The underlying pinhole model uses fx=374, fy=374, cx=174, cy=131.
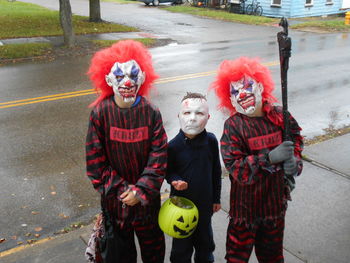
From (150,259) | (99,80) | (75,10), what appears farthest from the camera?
(75,10)

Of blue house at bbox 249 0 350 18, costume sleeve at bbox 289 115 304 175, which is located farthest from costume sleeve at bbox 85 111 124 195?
blue house at bbox 249 0 350 18

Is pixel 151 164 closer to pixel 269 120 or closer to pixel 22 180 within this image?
pixel 269 120

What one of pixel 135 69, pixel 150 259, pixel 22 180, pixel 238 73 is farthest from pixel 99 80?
pixel 22 180

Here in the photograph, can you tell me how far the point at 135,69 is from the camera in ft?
8.59

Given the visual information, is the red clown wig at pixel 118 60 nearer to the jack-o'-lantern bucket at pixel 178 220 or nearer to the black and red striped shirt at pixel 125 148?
the black and red striped shirt at pixel 125 148

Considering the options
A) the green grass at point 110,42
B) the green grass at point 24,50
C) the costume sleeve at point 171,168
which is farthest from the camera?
the green grass at point 110,42

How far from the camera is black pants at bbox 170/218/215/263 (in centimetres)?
284

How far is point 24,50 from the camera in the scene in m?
12.6

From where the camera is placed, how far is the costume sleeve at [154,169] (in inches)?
104

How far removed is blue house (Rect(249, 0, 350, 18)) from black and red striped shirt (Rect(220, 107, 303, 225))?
22.3m

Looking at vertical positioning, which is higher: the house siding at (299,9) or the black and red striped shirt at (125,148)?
the house siding at (299,9)

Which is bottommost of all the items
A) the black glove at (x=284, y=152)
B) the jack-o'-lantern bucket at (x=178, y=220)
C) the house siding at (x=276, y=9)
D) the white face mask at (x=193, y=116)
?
the jack-o'-lantern bucket at (x=178, y=220)

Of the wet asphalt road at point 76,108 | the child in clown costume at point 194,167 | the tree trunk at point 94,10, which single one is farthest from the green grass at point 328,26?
the child in clown costume at point 194,167

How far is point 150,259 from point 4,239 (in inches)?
68.3
